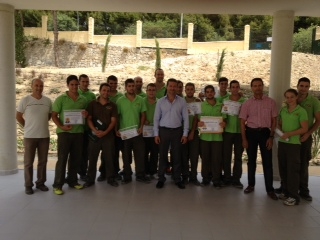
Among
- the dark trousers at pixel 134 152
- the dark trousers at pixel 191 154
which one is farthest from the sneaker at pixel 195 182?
the dark trousers at pixel 134 152

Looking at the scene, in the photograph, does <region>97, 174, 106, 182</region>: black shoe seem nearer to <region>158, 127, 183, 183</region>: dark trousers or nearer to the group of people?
the group of people

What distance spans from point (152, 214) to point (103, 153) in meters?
1.62

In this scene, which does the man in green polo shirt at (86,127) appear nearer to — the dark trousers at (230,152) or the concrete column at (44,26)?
the dark trousers at (230,152)

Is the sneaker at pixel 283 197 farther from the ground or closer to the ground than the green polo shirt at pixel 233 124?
closer to the ground

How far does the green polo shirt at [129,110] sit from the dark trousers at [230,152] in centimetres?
148

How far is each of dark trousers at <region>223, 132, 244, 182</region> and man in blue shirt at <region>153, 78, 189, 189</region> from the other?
702 mm

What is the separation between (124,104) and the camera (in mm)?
6016

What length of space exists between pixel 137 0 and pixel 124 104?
1838 mm

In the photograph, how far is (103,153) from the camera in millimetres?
5941

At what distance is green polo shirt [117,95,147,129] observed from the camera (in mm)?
5973

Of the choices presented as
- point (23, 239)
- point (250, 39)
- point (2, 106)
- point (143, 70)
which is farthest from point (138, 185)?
point (250, 39)

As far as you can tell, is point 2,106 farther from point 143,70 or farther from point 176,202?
point 143,70

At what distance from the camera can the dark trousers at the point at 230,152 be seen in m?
5.90

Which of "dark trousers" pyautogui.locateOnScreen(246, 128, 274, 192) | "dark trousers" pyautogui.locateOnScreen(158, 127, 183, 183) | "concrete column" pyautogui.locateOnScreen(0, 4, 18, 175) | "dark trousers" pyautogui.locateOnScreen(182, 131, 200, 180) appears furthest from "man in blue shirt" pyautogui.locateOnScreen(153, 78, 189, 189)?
"concrete column" pyautogui.locateOnScreen(0, 4, 18, 175)
